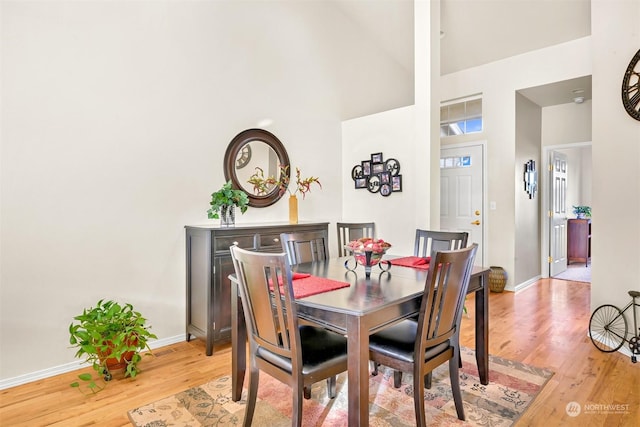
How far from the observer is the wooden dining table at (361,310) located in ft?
4.94

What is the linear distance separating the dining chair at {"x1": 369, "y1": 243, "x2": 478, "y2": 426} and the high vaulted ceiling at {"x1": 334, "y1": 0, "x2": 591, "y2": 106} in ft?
11.9

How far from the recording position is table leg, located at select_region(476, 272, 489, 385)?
2287 mm

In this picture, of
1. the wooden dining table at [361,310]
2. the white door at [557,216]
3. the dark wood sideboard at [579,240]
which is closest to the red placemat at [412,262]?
the wooden dining table at [361,310]

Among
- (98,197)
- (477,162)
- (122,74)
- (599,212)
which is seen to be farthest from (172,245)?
(477,162)

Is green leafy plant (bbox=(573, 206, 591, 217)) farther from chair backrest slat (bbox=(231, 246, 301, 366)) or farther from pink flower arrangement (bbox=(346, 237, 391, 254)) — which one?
chair backrest slat (bbox=(231, 246, 301, 366))

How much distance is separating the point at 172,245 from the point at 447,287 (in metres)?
2.34

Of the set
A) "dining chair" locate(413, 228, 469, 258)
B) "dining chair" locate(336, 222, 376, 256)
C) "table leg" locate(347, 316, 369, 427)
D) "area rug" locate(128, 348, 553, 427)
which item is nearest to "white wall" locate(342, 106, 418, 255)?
"dining chair" locate(336, 222, 376, 256)

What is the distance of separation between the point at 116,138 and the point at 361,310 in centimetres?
239

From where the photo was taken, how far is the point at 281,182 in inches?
155

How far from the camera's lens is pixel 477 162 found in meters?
5.05

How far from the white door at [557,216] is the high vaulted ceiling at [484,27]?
1.07 meters

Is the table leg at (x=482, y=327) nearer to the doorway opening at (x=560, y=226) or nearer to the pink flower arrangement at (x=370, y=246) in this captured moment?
the pink flower arrangement at (x=370, y=246)

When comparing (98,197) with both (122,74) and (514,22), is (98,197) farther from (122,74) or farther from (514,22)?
(514,22)

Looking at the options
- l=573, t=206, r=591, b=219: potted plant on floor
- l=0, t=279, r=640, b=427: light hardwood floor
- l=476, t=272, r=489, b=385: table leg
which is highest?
l=573, t=206, r=591, b=219: potted plant on floor
